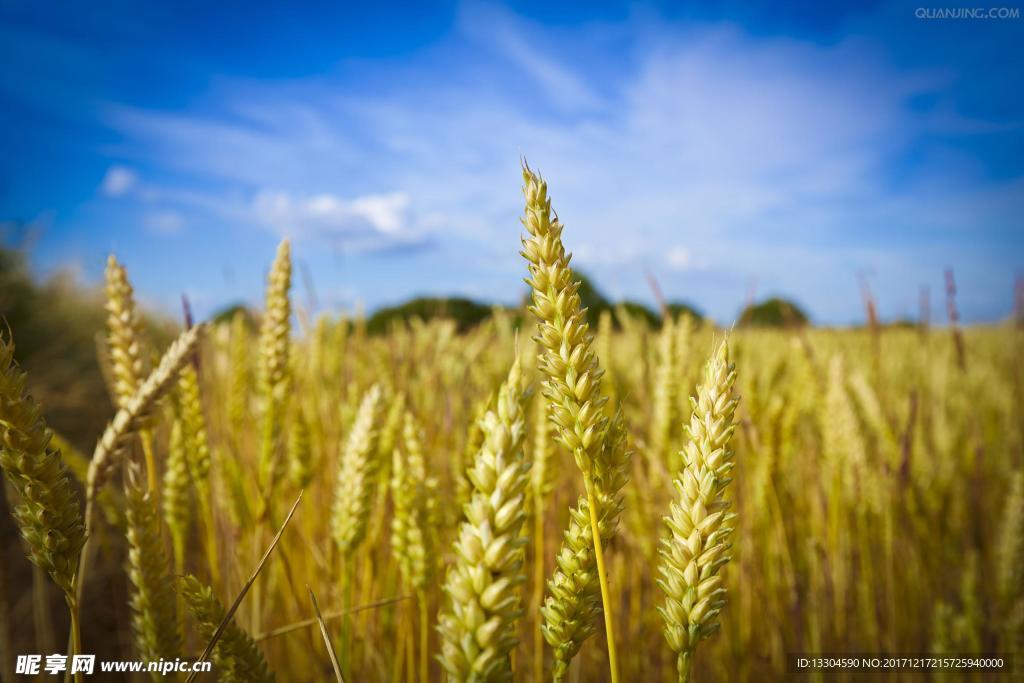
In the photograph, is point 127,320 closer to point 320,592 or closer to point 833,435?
point 320,592

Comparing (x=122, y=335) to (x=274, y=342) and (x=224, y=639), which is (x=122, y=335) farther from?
(x=224, y=639)

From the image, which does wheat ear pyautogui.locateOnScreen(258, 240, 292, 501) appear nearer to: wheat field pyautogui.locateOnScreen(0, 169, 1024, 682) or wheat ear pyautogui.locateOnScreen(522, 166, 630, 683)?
wheat field pyautogui.locateOnScreen(0, 169, 1024, 682)

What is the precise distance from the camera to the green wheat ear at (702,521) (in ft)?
1.52

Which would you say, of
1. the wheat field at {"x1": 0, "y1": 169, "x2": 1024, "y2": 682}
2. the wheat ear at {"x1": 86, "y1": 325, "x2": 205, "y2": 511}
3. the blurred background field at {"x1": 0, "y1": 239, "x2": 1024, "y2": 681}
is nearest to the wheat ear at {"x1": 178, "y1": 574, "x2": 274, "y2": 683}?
the wheat field at {"x1": 0, "y1": 169, "x2": 1024, "y2": 682}

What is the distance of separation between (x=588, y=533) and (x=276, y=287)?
2.46ft

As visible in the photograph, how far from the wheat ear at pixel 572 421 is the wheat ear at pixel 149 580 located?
0.46 metres

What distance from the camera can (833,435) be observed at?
1.53 metres

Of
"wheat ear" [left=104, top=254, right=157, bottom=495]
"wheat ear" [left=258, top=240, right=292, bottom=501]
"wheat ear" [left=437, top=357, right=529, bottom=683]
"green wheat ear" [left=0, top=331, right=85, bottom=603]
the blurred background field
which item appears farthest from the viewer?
the blurred background field

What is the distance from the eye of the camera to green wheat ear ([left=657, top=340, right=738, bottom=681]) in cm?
46

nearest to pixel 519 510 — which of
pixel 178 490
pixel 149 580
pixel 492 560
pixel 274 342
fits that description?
pixel 492 560

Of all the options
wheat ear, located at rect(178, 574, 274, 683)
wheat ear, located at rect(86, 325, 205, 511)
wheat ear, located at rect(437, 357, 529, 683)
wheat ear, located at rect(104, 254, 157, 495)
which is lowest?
wheat ear, located at rect(178, 574, 274, 683)

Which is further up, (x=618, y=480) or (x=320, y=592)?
(x=618, y=480)

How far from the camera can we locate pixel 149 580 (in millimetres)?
Result: 645

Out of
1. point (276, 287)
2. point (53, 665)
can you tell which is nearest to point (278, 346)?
point (276, 287)
